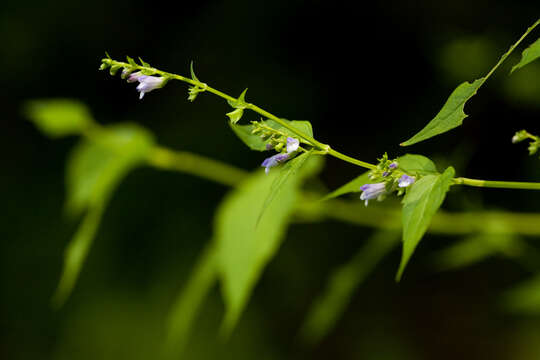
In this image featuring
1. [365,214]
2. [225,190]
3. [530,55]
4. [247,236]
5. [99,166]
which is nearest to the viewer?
[530,55]

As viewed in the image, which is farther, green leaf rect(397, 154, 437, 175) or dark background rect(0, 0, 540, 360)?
dark background rect(0, 0, 540, 360)

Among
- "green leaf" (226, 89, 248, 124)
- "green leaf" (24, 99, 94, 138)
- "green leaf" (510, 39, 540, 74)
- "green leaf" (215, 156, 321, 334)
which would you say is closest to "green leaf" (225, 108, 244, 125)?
"green leaf" (226, 89, 248, 124)

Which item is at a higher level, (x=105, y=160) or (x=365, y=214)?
(x=365, y=214)

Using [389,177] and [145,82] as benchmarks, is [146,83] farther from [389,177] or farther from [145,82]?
[389,177]

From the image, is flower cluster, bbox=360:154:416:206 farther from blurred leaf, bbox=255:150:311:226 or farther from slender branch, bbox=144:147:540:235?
slender branch, bbox=144:147:540:235

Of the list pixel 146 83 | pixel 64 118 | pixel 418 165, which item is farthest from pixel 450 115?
pixel 64 118

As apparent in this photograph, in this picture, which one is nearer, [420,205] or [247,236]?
[420,205]

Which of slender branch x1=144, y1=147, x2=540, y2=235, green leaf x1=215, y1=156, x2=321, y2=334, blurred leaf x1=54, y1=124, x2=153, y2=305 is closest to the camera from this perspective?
green leaf x1=215, y1=156, x2=321, y2=334

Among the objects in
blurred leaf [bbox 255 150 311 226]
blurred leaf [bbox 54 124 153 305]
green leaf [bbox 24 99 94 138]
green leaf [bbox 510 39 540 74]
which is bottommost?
blurred leaf [bbox 255 150 311 226]
